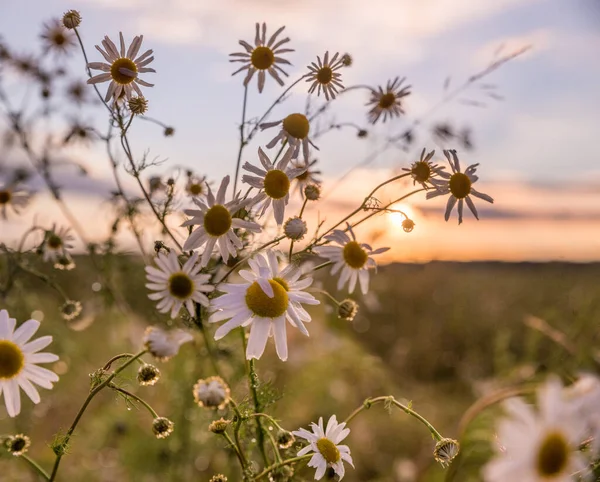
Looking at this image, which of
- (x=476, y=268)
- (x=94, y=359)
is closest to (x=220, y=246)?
(x=94, y=359)

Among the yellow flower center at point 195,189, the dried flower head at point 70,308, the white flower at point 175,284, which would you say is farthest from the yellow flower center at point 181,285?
the dried flower head at point 70,308

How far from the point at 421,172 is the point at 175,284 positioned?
42 cm

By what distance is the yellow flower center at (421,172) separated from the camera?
843mm

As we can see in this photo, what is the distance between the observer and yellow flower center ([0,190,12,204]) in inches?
55.3

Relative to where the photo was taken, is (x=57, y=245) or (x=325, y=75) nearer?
(x=325, y=75)

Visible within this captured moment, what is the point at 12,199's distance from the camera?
4.59 feet

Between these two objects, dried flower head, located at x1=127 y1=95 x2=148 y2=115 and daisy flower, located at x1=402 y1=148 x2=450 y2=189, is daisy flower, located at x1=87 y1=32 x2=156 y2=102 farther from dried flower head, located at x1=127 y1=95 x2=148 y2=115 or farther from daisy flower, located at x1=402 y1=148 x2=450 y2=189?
daisy flower, located at x1=402 y1=148 x2=450 y2=189

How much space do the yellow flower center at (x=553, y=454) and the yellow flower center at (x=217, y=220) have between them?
47cm

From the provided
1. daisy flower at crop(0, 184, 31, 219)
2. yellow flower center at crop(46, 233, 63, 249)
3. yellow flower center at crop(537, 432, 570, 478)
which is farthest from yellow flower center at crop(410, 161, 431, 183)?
daisy flower at crop(0, 184, 31, 219)

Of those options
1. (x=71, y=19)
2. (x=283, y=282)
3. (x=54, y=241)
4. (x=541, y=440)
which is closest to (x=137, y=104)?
(x=71, y=19)

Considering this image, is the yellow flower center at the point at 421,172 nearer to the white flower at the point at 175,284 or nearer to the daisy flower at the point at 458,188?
the daisy flower at the point at 458,188

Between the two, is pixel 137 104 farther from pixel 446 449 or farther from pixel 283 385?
pixel 283 385

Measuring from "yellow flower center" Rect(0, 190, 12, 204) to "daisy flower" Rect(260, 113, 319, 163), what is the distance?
2.90 feet

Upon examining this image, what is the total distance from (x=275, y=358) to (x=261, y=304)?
1.61 m
